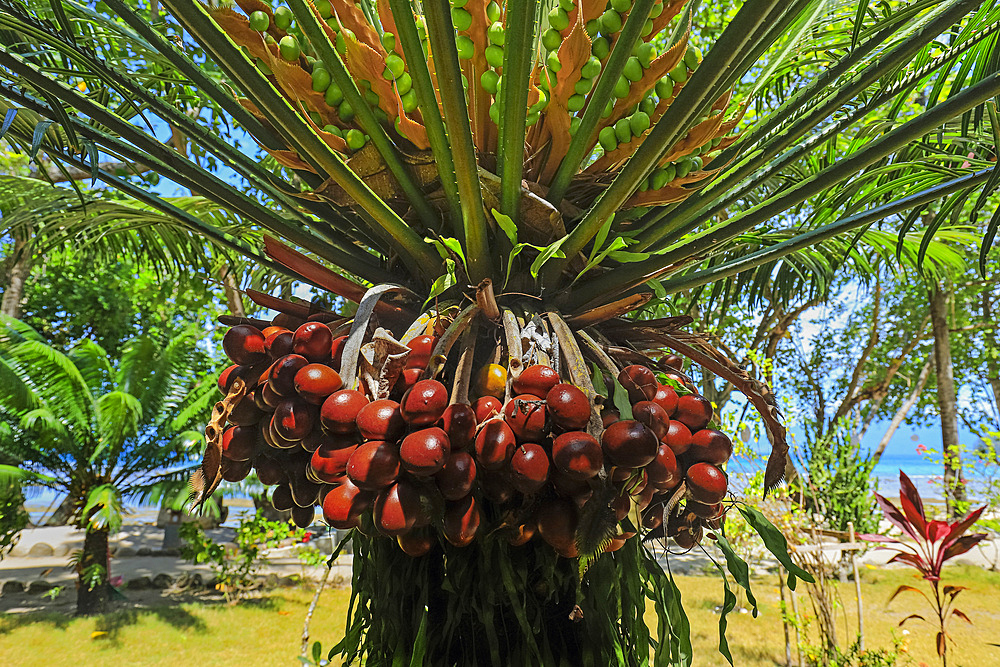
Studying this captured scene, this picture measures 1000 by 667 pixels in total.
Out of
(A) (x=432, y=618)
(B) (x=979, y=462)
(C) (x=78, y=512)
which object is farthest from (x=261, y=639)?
(B) (x=979, y=462)

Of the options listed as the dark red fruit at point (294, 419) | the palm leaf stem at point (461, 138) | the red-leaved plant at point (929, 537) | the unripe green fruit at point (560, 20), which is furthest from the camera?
the red-leaved plant at point (929, 537)

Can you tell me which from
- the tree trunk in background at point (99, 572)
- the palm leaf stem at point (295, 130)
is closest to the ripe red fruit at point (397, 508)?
the palm leaf stem at point (295, 130)

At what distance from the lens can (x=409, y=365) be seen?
2.35ft

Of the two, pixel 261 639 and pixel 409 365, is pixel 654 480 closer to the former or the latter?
pixel 409 365

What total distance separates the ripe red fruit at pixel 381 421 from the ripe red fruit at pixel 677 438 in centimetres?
33

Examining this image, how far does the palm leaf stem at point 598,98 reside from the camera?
0.63m

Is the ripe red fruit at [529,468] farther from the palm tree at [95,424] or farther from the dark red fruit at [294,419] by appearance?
the palm tree at [95,424]

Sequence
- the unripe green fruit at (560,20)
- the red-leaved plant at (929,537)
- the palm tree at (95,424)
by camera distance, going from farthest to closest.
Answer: the palm tree at (95,424) < the red-leaved plant at (929,537) < the unripe green fruit at (560,20)

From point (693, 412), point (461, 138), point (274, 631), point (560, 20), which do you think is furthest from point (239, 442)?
point (274, 631)

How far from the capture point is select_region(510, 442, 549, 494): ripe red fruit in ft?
2.07

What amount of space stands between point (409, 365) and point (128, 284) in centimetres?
1068

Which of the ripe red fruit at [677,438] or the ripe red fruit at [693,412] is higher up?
the ripe red fruit at [693,412]

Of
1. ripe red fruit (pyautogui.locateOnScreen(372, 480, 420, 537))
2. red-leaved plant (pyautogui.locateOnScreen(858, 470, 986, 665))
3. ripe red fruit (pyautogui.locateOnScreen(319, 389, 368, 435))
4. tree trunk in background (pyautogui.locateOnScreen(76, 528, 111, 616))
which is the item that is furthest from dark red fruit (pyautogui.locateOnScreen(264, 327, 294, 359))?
tree trunk in background (pyautogui.locateOnScreen(76, 528, 111, 616))

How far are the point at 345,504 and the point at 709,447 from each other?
45cm
